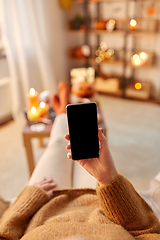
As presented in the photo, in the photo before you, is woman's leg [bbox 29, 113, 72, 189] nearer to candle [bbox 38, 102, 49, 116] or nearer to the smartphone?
the smartphone

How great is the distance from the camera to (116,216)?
1.88ft

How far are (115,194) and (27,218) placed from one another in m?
0.30

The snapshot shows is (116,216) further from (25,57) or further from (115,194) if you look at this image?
(25,57)

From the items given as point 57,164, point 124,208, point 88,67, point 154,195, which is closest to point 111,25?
point 88,67

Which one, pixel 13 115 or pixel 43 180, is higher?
pixel 43 180

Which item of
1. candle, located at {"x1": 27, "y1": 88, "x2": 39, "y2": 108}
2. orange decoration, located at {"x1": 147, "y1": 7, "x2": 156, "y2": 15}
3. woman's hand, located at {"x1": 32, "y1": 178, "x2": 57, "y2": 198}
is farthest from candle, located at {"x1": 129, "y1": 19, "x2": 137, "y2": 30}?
woman's hand, located at {"x1": 32, "y1": 178, "x2": 57, "y2": 198}

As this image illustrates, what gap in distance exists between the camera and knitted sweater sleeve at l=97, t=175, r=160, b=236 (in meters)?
0.56

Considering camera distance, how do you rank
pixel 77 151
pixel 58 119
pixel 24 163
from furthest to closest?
1. pixel 24 163
2. pixel 58 119
3. pixel 77 151

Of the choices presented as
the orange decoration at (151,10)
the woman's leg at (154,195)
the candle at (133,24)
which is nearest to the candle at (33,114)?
the woman's leg at (154,195)

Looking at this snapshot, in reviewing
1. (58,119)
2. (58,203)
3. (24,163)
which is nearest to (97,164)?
(58,203)

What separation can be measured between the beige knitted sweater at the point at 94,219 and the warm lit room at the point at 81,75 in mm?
718

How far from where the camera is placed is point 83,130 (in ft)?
1.73

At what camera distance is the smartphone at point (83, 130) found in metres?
0.51

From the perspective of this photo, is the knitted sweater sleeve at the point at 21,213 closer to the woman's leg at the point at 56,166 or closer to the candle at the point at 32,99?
the woman's leg at the point at 56,166
